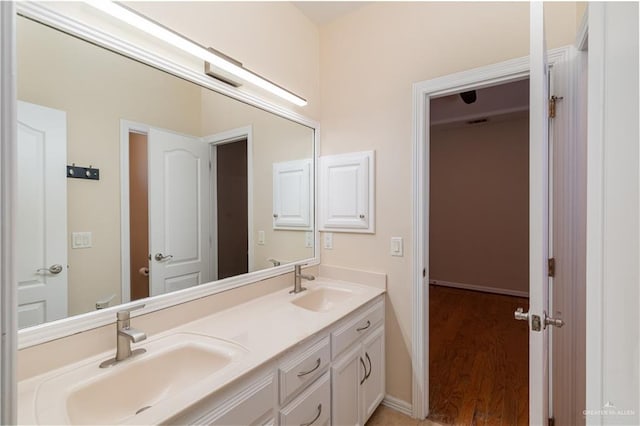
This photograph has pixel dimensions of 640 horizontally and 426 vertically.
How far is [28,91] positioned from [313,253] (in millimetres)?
1719

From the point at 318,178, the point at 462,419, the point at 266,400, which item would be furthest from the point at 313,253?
the point at 462,419

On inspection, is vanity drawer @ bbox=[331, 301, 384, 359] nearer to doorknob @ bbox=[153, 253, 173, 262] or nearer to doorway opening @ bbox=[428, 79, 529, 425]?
doorknob @ bbox=[153, 253, 173, 262]

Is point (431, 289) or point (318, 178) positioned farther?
point (431, 289)

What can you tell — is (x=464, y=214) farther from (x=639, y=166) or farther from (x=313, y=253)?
(x=639, y=166)

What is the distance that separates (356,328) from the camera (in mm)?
1580

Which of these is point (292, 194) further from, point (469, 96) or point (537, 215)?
point (469, 96)

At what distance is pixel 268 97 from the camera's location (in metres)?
1.81

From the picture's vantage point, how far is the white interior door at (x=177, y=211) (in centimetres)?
132

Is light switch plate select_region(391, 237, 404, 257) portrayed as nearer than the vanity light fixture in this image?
No

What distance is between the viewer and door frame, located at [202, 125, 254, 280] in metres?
1.58

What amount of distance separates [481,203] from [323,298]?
3590 mm

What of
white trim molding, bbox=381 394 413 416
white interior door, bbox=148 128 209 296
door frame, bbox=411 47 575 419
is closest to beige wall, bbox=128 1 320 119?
white interior door, bbox=148 128 209 296

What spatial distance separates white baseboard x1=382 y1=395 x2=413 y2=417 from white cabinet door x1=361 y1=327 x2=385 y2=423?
6cm

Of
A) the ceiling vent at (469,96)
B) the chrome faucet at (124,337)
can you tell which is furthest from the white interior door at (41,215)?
the ceiling vent at (469,96)
